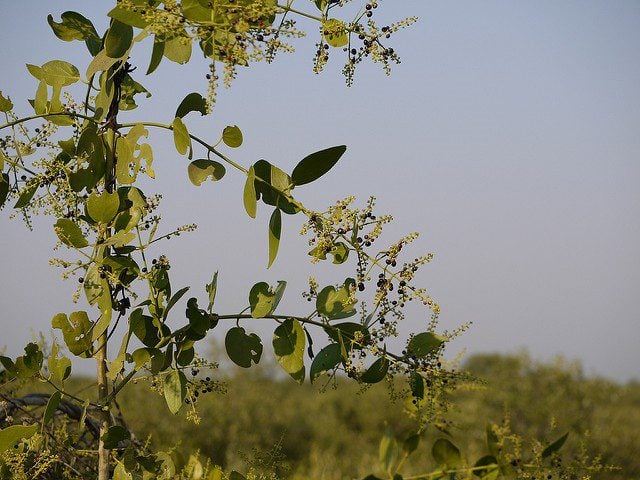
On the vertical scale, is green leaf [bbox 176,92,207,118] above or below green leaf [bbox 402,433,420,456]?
above

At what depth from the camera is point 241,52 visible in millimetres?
1393

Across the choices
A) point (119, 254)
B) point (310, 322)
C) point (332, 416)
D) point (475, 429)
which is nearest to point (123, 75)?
point (119, 254)

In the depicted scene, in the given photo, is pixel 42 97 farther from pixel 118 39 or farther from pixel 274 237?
pixel 274 237

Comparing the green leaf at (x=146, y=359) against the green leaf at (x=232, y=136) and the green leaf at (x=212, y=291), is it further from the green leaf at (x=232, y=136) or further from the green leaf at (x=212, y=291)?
the green leaf at (x=232, y=136)

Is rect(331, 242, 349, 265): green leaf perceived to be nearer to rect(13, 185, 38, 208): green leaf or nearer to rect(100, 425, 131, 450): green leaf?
rect(100, 425, 131, 450): green leaf

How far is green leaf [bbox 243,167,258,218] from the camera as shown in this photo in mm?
1561

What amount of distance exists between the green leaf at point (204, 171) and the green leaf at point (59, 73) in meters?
0.42

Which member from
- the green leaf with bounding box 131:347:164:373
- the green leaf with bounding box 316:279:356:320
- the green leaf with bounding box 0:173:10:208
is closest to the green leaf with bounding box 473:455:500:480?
the green leaf with bounding box 316:279:356:320

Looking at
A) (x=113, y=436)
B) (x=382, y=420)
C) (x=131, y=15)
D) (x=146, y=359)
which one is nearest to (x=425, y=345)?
(x=146, y=359)

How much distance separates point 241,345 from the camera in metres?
1.72

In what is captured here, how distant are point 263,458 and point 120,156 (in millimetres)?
803

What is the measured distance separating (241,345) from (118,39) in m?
0.73

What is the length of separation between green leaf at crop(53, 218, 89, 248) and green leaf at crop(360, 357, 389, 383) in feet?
2.16

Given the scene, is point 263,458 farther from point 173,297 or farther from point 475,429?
point 475,429
